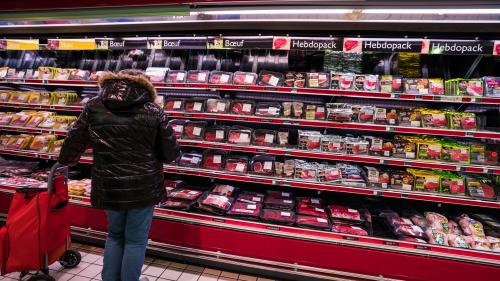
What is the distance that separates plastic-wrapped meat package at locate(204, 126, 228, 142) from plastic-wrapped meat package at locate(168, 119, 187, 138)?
1.03 ft

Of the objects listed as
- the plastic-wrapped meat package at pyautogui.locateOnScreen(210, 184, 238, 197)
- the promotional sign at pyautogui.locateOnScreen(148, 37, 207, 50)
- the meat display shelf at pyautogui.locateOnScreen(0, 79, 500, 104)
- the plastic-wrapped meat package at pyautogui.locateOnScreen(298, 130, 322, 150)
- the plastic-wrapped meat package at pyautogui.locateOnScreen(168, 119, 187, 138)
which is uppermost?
the promotional sign at pyautogui.locateOnScreen(148, 37, 207, 50)

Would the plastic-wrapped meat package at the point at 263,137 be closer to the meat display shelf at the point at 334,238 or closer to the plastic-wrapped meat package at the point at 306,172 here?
the plastic-wrapped meat package at the point at 306,172

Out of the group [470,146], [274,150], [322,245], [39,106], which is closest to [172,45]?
[274,150]

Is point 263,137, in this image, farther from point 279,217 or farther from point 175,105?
point 175,105

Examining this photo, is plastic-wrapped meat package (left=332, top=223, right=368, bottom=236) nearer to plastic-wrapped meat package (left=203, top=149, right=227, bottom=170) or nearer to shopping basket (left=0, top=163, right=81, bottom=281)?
plastic-wrapped meat package (left=203, top=149, right=227, bottom=170)

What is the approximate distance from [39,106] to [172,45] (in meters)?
2.30

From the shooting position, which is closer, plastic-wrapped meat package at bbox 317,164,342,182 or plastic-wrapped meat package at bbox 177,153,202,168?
plastic-wrapped meat package at bbox 317,164,342,182

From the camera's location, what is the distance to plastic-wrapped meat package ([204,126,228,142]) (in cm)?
333

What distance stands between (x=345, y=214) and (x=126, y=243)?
2137 mm

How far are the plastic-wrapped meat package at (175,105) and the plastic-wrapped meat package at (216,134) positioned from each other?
1.47ft

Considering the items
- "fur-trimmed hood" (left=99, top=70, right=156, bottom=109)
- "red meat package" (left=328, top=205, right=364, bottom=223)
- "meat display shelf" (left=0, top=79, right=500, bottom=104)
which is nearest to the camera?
"fur-trimmed hood" (left=99, top=70, right=156, bottom=109)

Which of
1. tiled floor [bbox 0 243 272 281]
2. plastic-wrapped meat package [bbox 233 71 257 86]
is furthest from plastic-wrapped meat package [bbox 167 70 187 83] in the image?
tiled floor [bbox 0 243 272 281]

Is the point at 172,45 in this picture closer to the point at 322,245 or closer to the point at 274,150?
the point at 274,150

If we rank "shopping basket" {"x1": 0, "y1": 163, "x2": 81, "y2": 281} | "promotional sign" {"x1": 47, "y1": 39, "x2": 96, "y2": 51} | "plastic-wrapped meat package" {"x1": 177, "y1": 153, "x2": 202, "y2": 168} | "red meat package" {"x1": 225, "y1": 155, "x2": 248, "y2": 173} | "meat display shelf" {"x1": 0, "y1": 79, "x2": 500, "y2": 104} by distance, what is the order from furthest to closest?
"promotional sign" {"x1": 47, "y1": 39, "x2": 96, "y2": 51}, "plastic-wrapped meat package" {"x1": 177, "y1": 153, "x2": 202, "y2": 168}, "red meat package" {"x1": 225, "y1": 155, "x2": 248, "y2": 173}, "meat display shelf" {"x1": 0, "y1": 79, "x2": 500, "y2": 104}, "shopping basket" {"x1": 0, "y1": 163, "x2": 81, "y2": 281}
